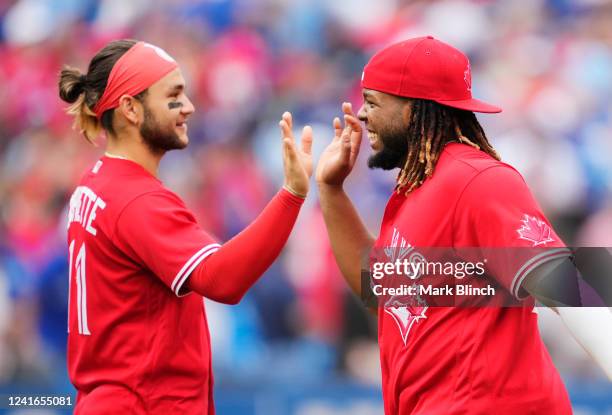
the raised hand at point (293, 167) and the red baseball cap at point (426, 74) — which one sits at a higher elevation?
the red baseball cap at point (426, 74)

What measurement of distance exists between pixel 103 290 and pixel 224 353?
371 centimetres

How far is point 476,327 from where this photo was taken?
3.22 meters

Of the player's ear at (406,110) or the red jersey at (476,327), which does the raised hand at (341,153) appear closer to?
the player's ear at (406,110)

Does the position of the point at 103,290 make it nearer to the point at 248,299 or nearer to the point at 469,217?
the point at 469,217

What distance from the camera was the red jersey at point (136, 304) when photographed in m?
3.61

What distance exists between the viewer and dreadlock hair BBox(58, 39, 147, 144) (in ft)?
13.1

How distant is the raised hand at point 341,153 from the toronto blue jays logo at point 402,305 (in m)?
0.54

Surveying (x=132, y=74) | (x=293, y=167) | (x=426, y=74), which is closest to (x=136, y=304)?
(x=293, y=167)

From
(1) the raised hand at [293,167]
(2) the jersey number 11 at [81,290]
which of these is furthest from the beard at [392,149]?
(2) the jersey number 11 at [81,290]

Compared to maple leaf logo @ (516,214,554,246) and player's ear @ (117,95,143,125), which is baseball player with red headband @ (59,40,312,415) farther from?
maple leaf logo @ (516,214,554,246)

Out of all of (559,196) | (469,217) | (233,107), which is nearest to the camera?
(469,217)

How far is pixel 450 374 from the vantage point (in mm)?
3250

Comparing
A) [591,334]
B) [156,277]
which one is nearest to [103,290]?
[156,277]

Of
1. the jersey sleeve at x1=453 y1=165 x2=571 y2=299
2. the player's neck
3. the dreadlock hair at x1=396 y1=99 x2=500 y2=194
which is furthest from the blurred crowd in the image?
the jersey sleeve at x1=453 y1=165 x2=571 y2=299
